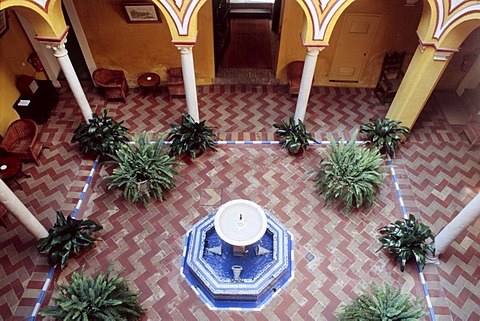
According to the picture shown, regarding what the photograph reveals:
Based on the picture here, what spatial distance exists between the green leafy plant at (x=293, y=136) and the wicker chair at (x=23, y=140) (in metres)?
5.74

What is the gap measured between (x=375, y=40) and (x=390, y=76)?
3.80 feet

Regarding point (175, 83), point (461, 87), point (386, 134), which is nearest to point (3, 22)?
point (175, 83)

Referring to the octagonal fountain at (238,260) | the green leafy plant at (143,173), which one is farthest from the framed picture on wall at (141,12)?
the octagonal fountain at (238,260)

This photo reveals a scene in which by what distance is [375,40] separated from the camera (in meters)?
9.38

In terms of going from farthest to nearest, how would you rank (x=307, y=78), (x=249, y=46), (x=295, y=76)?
(x=249, y=46) < (x=295, y=76) < (x=307, y=78)

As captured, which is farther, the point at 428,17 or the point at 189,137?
the point at 189,137

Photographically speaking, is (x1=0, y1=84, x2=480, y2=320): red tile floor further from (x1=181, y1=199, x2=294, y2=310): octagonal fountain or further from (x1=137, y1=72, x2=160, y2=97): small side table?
(x1=137, y1=72, x2=160, y2=97): small side table

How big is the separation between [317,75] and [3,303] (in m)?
9.09

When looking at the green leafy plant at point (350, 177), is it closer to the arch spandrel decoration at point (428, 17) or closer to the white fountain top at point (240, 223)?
the white fountain top at point (240, 223)

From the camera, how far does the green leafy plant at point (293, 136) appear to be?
847 cm

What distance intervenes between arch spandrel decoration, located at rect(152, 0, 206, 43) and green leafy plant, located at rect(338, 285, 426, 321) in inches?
229

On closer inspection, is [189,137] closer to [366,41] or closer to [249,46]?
[249,46]

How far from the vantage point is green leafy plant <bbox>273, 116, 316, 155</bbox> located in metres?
8.47

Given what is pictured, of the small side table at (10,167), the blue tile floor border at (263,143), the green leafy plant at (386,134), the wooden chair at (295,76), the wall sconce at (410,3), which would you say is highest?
the wall sconce at (410,3)
